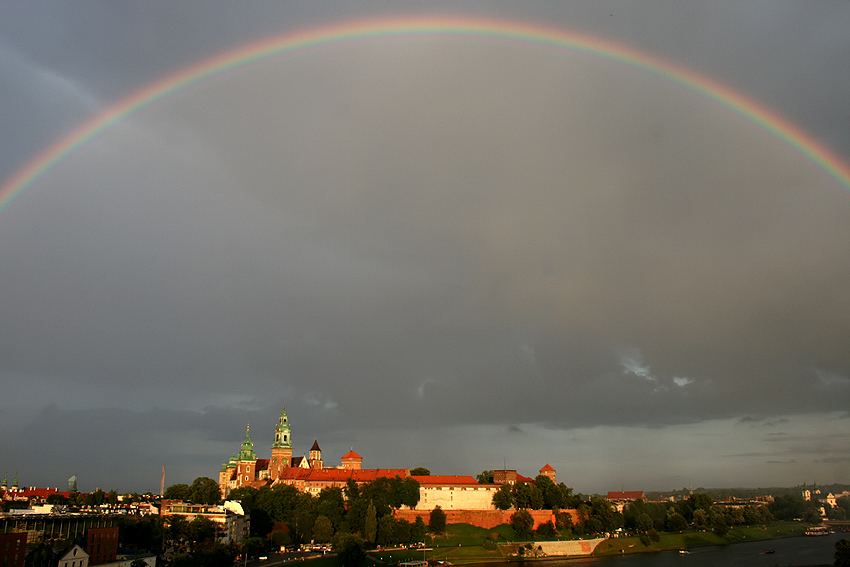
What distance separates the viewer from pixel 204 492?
115 m

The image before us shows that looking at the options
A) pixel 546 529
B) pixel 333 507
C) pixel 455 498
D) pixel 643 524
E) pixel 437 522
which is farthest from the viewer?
pixel 455 498

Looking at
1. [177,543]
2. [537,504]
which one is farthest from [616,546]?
[177,543]

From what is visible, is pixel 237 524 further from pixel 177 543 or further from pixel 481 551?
pixel 481 551

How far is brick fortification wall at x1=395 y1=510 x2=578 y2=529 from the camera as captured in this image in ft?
384

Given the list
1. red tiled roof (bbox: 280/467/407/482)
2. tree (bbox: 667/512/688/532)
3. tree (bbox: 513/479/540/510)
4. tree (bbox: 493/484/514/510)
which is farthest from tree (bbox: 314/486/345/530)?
tree (bbox: 667/512/688/532)

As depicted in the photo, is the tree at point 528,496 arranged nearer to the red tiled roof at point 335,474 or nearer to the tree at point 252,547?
the red tiled roof at point 335,474

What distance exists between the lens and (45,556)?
6397 centimetres

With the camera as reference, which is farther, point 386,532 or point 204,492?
point 204,492

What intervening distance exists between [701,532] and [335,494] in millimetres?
80983

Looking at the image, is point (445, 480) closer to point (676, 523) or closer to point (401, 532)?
point (401, 532)

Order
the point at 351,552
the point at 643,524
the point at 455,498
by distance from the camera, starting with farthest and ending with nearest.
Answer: the point at 455,498 < the point at 643,524 < the point at 351,552

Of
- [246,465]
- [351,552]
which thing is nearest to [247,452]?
[246,465]

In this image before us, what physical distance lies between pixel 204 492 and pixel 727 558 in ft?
300

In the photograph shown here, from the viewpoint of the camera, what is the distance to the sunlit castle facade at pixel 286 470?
14288cm
